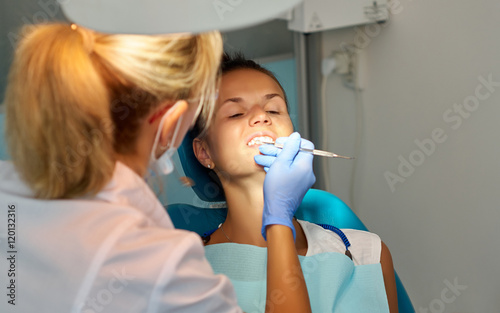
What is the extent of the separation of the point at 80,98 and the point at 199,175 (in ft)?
2.70

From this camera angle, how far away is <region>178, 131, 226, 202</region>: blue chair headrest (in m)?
1.54

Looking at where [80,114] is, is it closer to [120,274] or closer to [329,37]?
[120,274]

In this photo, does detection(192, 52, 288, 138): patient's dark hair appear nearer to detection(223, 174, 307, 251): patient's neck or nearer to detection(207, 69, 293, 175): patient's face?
detection(207, 69, 293, 175): patient's face

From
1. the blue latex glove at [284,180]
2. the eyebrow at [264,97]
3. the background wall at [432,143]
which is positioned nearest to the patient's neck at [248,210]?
the blue latex glove at [284,180]

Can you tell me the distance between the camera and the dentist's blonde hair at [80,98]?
2.56 feet

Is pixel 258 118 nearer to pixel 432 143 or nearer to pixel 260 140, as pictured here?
pixel 260 140

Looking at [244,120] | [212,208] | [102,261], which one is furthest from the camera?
[212,208]

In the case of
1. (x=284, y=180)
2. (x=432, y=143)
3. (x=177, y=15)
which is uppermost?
(x=177, y=15)

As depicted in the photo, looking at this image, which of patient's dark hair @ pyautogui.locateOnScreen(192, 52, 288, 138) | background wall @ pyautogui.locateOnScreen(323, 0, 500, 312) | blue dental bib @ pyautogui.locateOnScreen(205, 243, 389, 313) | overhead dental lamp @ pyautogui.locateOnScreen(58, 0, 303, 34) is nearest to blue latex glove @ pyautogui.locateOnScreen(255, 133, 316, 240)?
blue dental bib @ pyautogui.locateOnScreen(205, 243, 389, 313)

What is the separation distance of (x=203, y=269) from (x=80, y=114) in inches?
12.0

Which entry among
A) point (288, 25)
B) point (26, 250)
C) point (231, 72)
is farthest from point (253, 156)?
point (288, 25)

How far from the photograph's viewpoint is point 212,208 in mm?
1690

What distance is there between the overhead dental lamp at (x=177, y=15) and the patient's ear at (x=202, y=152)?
723mm

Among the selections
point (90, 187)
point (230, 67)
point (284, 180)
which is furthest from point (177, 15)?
point (230, 67)
